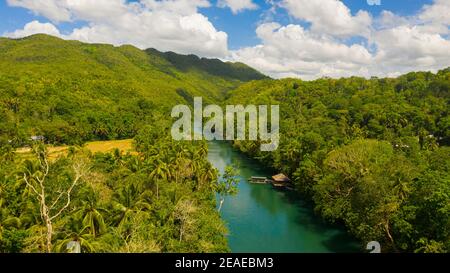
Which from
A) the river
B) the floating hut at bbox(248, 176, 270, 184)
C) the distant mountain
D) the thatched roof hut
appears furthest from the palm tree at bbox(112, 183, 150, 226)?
the distant mountain

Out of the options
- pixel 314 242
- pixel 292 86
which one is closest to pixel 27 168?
pixel 314 242

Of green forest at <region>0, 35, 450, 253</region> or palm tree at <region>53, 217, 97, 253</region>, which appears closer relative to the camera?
palm tree at <region>53, 217, 97, 253</region>

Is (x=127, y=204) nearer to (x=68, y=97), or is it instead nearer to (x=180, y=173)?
(x=180, y=173)

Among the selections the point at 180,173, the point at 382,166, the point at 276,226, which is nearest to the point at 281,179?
the point at 276,226

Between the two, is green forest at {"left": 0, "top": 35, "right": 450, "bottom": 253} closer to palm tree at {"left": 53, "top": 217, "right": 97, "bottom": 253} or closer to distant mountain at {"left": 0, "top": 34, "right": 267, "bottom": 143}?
palm tree at {"left": 53, "top": 217, "right": 97, "bottom": 253}

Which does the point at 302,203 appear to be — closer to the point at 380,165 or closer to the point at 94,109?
the point at 380,165

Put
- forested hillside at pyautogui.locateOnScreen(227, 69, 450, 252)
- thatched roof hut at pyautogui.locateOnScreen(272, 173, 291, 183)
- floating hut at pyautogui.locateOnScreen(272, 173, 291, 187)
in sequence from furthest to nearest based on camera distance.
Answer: thatched roof hut at pyautogui.locateOnScreen(272, 173, 291, 183) → floating hut at pyautogui.locateOnScreen(272, 173, 291, 187) → forested hillside at pyautogui.locateOnScreen(227, 69, 450, 252)

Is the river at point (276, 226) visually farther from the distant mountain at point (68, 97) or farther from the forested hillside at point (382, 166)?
the distant mountain at point (68, 97)

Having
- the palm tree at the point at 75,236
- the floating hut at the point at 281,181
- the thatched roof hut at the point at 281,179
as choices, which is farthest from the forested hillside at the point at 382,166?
the palm tree at the point at 75,236
